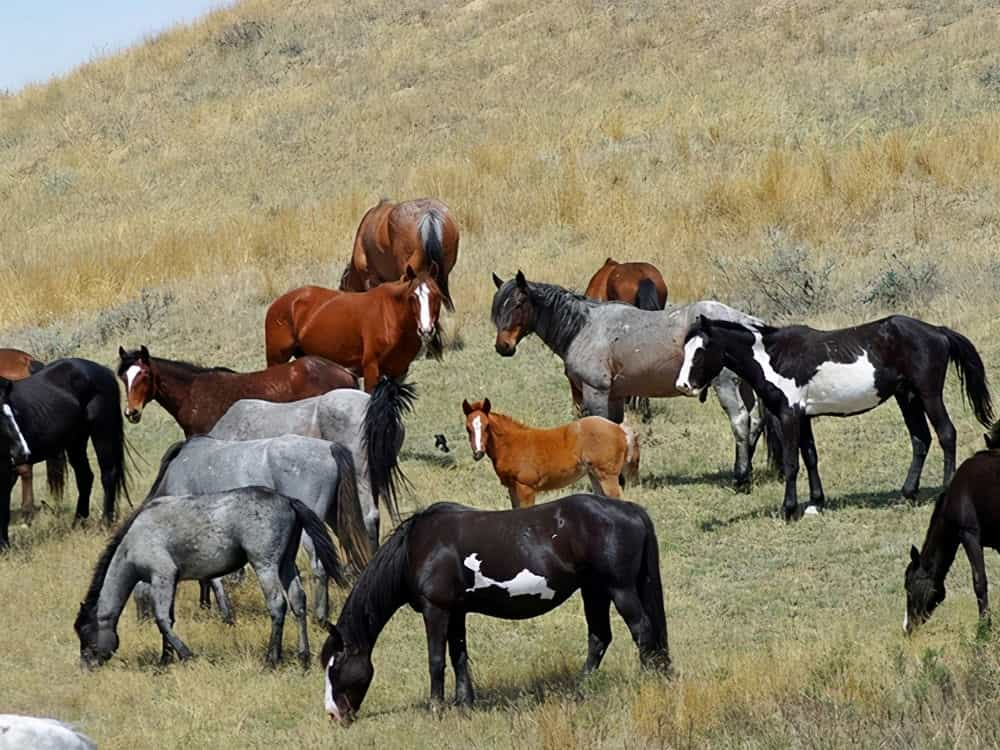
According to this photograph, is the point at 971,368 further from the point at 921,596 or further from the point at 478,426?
the point at 478,426

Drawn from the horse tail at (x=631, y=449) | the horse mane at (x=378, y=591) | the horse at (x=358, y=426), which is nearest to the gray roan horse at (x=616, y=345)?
the horse tail at (x=631, y=449)

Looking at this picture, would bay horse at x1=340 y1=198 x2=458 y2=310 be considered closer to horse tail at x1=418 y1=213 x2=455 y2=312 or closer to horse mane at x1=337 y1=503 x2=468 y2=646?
horse tail at x1=418 y1=213 x2=455 y2=312

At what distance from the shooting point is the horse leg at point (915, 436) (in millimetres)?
12633

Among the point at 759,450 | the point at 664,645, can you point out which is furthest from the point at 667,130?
the point at 664,645

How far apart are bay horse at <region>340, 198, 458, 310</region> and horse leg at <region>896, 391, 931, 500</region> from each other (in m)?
6.38

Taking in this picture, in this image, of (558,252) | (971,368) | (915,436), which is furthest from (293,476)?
(558,252)

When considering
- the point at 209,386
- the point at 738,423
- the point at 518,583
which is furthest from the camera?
the point at 738,423

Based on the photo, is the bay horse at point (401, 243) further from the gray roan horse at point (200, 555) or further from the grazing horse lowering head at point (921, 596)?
the grazing horse lowering head at point (921, 596)

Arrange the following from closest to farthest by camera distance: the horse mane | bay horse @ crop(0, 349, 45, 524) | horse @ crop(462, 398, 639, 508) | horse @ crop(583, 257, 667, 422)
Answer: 1. the horse mane
2. horse @ crop(462, 398, 639, 508)
3. bay horse @ crop(0, 349, 45, 524)
4. horse @ crop(583, 257, 667, 422)

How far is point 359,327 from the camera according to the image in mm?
15867

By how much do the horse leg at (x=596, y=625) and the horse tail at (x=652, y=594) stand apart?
0.30m

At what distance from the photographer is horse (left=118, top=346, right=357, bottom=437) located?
1355 cm

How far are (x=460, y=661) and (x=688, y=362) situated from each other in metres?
4.81

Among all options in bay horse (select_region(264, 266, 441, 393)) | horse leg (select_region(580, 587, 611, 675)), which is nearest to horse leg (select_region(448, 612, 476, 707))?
horse leg (select_region(580, 587, 611, 675))
